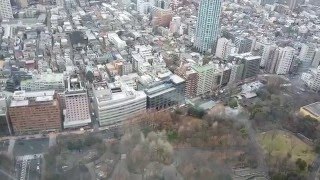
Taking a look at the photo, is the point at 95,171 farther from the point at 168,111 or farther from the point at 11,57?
the point at 11,57

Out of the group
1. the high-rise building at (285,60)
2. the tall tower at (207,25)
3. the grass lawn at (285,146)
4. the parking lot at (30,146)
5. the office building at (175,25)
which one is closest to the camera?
the grass lawn at (285,146)

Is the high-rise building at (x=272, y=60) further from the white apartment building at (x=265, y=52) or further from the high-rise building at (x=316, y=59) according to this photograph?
the high-rise building at (x=316, y=59)

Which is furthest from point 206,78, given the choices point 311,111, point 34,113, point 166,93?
point 34,113

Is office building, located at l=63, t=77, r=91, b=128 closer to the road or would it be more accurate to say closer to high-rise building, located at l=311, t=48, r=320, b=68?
the road

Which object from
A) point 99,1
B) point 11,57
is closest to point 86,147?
point 11,57

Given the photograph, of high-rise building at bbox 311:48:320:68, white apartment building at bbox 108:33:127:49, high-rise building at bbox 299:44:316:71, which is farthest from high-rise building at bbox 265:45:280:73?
white apartment building at bbox 108:33:127:49

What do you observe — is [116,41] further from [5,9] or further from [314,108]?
[314,108]

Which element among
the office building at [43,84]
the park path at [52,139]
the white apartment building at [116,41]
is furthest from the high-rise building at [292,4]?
the park path at [52,139]

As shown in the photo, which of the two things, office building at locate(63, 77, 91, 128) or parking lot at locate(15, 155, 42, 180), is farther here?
office building at locate(63, 77, 91, 128)
